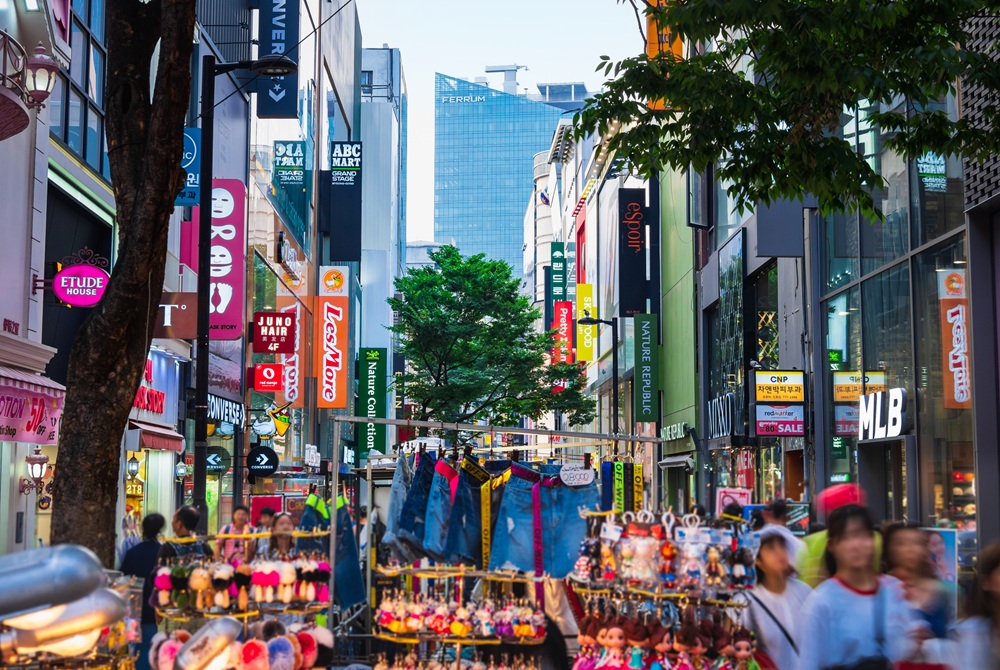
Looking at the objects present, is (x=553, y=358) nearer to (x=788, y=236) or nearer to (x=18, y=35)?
(x=788, y=236)

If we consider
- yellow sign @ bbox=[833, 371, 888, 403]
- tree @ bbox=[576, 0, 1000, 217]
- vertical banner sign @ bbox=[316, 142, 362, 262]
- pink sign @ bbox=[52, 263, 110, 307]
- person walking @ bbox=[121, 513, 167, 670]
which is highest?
vertical banner sign @ bbox=[316, 142, 362, 262]

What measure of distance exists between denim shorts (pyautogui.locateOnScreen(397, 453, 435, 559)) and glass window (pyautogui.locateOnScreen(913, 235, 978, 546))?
6503 millimetres

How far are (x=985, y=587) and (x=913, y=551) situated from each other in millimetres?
1517

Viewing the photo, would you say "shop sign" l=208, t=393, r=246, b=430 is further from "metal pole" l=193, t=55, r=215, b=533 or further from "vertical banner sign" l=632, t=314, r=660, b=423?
"vertical banner sign" l=632, t=314, r=660, b=423

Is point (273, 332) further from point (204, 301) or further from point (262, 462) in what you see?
point (204, 301)

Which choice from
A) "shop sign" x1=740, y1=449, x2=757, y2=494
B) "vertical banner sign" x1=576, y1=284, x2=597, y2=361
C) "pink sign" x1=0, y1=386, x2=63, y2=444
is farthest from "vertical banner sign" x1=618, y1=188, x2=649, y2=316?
"pink sign" x1=0, y1=386, x2=63, y2=444

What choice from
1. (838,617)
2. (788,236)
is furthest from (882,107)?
(838,617)

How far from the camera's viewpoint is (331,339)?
1839 inches

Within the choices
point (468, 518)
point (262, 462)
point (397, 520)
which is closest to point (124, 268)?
point (397, 520)

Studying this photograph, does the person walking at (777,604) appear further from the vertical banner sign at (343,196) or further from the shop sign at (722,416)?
the vertical banner sign at (343,196)

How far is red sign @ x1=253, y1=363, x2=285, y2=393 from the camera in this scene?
118 ft

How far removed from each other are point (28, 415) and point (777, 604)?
1155cm

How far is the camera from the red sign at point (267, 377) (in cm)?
3609

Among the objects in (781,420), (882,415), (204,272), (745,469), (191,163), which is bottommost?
(745,469)
